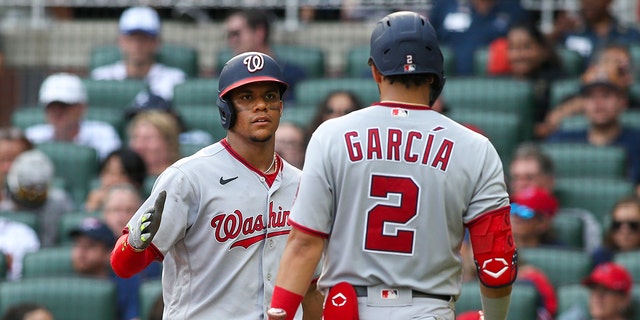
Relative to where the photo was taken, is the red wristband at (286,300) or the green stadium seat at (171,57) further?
the green stadium seat at (171,57)

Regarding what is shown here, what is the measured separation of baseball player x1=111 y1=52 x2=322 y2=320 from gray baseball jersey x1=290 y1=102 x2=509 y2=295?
1.28 feet

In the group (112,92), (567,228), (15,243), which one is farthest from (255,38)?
(567,228)

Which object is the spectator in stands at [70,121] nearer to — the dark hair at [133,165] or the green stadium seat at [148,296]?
the dark hair at [133,165]

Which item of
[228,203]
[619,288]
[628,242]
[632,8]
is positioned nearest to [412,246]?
[228,203]

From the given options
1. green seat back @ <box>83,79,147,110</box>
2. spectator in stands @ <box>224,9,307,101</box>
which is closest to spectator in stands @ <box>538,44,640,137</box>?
spectator in stands @ <box>224,9,307,101</box>

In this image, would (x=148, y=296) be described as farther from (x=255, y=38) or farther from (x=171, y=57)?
(x=171, y=57)

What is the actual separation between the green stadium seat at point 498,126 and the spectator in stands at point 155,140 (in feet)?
6.12

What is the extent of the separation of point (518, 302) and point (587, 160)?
5.93ft

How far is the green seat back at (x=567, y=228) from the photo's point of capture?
26.5ft

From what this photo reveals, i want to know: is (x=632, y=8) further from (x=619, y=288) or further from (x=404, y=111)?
(x=404, y=111)

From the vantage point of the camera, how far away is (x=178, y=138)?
8750 mm

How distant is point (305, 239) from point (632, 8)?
321 inches

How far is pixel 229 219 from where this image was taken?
15.6 ft

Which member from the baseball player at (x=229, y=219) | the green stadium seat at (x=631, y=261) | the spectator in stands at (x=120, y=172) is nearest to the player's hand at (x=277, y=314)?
the baseball player at (x=229, y=219)
